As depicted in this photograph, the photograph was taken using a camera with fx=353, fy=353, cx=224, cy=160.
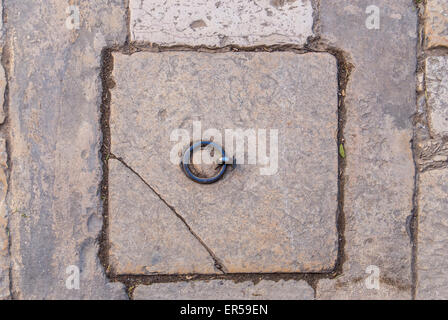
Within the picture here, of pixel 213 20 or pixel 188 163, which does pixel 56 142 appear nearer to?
pixel 188 163

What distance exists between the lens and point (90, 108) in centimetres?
173

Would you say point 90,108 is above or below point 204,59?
below

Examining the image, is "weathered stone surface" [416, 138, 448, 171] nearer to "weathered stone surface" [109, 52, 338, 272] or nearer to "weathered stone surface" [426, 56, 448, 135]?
"weathered stone surface" [426, 56, 448, 135]

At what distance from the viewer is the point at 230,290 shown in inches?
69.4

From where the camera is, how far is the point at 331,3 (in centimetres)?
175

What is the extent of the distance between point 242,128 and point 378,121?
0.68 m

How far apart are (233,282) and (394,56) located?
1.38 meters

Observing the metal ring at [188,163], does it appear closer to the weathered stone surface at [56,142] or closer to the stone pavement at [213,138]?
the stone pavement at [213,138]

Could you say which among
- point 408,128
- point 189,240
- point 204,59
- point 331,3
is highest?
point 331,3

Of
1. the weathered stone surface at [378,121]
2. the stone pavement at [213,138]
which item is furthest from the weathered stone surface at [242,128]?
the weathered stone surface at [378,121]

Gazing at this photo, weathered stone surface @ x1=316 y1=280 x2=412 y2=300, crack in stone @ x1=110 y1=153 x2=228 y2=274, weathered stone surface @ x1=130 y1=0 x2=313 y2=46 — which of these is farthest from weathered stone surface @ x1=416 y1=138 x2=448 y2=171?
crack in stone @ x1=110 y1=153 x2=228 y2=274

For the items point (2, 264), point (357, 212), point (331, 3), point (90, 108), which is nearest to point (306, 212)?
point (357, 212)

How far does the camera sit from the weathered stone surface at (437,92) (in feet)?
5.71
